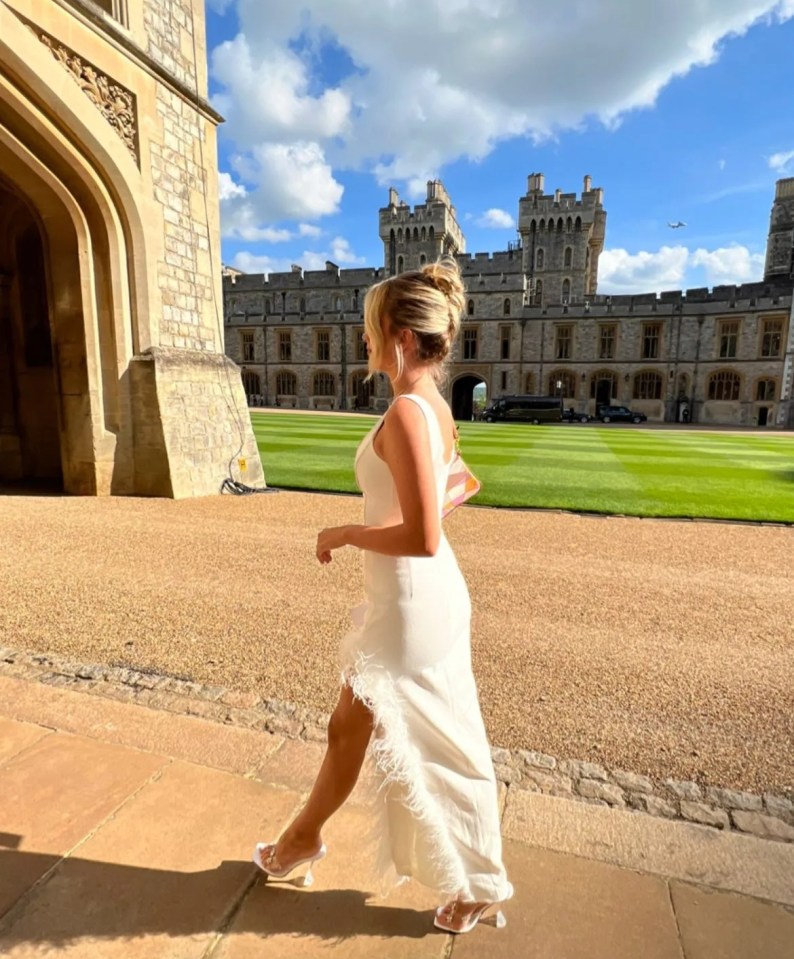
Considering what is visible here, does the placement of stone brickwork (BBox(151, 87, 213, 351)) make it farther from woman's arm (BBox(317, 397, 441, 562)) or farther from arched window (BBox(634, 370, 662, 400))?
arched window (BBox(634, 370, 662, 400))

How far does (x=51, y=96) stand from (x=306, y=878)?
8.18m

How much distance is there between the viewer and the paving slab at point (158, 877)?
1.46 meters

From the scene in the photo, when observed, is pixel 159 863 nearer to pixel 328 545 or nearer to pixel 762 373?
pixel 328 545

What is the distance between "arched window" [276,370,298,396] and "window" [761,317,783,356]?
106ft

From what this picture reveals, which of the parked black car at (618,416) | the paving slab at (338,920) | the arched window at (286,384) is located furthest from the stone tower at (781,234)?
the paving slab at (338,920)

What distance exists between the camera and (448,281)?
4.80 ft

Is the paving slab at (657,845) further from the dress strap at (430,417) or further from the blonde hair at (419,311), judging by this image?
the blonde hair at (419,311)

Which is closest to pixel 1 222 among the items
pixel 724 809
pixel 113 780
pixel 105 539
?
pixel 105 539

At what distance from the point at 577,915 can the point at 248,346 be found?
46273 mm

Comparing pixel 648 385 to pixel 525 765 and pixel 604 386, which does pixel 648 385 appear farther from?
pixel 525 765

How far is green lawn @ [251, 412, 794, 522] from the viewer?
8016 millimetres

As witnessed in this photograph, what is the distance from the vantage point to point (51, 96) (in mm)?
6352

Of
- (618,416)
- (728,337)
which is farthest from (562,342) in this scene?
(728,337)

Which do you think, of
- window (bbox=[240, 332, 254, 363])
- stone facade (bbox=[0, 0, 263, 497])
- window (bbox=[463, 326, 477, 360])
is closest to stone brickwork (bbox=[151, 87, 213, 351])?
stone facade (bbox=[0, 0, 263, 497])
